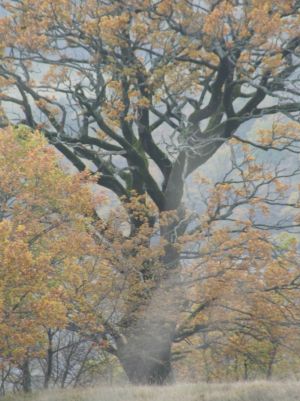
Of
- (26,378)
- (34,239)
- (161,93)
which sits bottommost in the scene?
(26,378)

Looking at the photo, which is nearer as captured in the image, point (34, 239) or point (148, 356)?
point (34, 239)

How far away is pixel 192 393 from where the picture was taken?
1398 centimetres

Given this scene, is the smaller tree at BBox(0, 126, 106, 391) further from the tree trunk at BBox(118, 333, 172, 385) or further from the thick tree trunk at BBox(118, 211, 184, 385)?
the tree trunk at BBox(118, 333, 172, 385)

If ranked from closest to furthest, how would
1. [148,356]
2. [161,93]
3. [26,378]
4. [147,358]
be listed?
[26,378] → [148,356] → [147,358] → [161,93]

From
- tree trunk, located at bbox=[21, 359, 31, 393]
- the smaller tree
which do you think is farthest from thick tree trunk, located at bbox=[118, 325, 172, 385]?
the smaller tree

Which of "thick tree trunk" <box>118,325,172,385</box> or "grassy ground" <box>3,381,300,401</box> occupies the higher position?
"thick tree trunk" <box>118,325,172,385</box>

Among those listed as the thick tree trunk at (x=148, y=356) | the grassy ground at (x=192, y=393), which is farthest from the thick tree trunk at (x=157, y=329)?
the grassy ground at (x=192, y=393)

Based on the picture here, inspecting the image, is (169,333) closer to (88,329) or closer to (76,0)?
(88,329)

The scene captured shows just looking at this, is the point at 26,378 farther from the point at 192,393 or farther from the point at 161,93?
the point at 161,93

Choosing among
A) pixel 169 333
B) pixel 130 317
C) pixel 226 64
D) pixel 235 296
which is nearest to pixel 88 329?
pixel 130 317

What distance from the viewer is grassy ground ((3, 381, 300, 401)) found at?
509 inches

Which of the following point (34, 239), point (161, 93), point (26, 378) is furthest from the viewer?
point (161, 93)

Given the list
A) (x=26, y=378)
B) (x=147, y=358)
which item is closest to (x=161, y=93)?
(x=147, y=358)

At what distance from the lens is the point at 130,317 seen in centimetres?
1819
